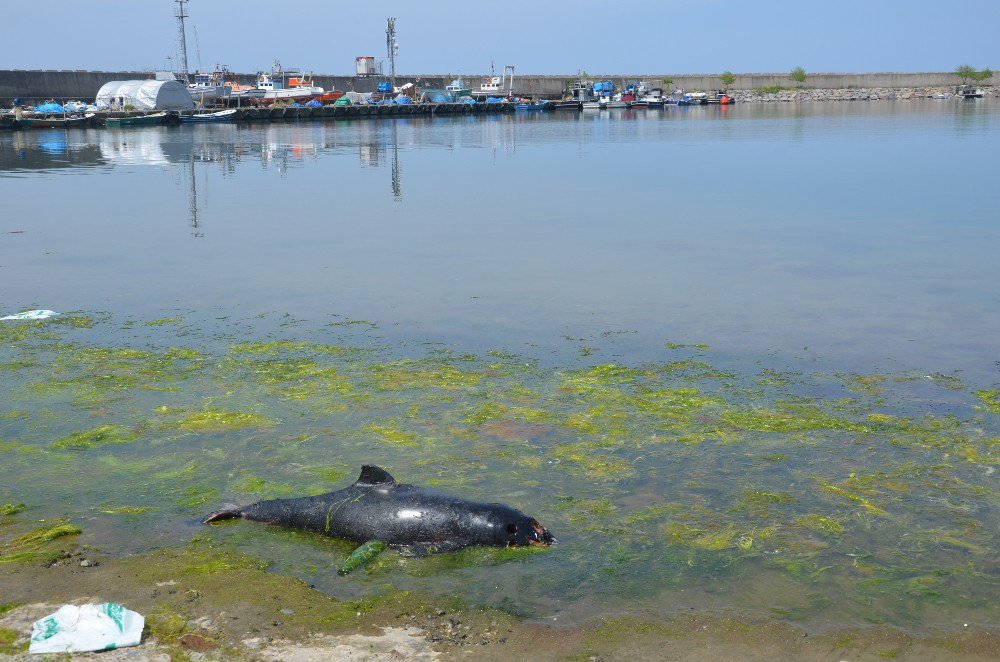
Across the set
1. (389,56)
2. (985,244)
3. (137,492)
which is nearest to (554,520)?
(137,492)

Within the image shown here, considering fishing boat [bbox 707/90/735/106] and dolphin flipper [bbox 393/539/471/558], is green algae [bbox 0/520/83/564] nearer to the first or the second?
dolphin flipper [bbox 393/539/471/558]

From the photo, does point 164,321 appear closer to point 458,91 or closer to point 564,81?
point 458,91

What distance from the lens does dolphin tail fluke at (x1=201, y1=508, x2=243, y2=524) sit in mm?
7277

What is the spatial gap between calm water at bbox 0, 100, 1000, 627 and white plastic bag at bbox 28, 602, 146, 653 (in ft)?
4.01

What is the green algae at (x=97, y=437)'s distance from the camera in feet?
28.9

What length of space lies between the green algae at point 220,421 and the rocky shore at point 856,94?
472 feet

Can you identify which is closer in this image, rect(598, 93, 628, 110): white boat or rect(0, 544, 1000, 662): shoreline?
rect(0, 544, 1000, 662): shoreline

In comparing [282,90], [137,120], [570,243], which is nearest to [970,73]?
[282,90]

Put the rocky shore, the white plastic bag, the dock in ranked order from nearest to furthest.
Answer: the white plastic bag → the dock → the rocky shore

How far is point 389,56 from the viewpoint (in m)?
119

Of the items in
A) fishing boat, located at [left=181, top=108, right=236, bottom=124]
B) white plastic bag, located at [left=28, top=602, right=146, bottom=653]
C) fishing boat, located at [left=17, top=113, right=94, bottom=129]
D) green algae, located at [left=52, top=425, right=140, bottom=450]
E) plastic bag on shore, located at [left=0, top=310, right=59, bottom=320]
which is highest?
fishing boat, located at [left=181, top=108, right=236, bottom=124]

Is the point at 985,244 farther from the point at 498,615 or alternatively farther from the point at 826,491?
the point at 498,615

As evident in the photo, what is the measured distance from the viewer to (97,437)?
29.4 feet

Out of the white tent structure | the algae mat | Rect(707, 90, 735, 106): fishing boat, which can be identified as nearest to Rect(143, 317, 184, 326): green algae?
the algae mat
